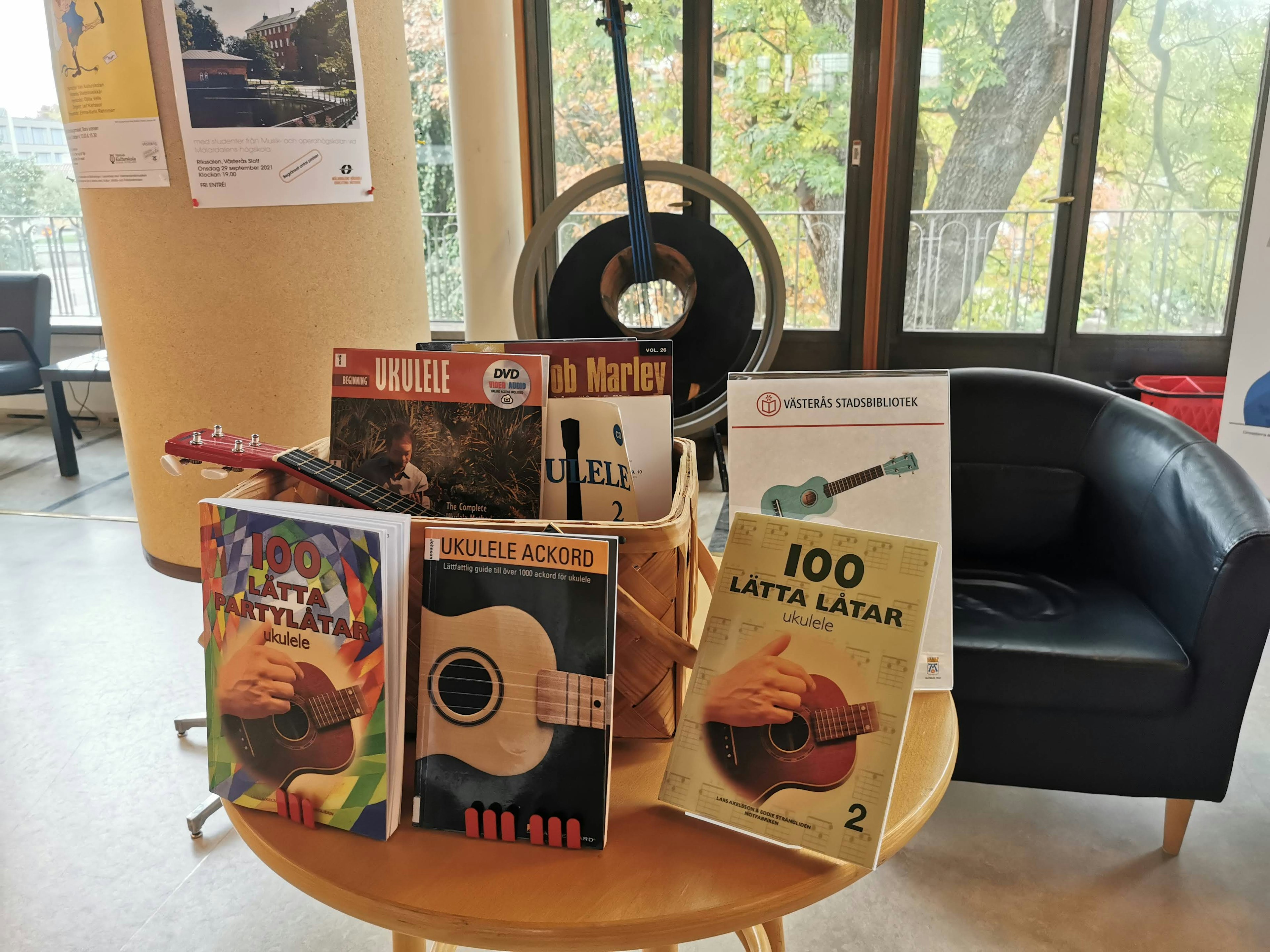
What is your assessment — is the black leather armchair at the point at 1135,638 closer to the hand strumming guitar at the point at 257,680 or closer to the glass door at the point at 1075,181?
the hand strumming guitar at the point at 257,680

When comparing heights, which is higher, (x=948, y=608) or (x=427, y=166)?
(x=427, y=166)

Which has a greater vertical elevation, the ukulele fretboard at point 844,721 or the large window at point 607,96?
the large window at point 607,96

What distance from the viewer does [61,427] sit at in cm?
404

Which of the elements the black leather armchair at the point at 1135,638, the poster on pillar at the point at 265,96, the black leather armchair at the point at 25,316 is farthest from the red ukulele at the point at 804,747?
the black leather armchair at the point at 25,316

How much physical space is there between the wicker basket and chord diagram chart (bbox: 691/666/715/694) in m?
0.02

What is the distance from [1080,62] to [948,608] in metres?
3.55

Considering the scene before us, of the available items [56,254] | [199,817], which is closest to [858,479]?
[199,817]

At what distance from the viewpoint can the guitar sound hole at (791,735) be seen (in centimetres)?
71

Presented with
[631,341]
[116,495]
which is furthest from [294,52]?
[116,495]

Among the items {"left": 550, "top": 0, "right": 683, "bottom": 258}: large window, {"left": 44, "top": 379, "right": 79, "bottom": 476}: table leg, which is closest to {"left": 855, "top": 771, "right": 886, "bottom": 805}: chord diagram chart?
{"left": 550, "top": 0, "right": 683, "bottom": 258}: large window

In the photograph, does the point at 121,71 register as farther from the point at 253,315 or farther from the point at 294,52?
the point at 253,315

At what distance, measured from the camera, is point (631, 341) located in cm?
96

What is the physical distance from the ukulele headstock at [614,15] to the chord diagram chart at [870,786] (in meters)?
2.49

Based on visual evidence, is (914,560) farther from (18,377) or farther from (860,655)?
(18,377)
